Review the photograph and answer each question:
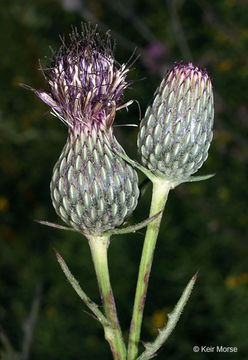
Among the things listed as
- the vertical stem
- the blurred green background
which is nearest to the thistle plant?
the vertical stem

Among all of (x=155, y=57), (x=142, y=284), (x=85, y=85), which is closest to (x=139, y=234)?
(x=155, y=57)

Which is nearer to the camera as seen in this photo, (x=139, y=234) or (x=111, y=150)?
(x=111, y=150)

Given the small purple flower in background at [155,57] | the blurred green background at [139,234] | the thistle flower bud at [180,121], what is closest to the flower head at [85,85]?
the thistle flower bud at [180,121]

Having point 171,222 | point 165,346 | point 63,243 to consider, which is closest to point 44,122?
point 63,243

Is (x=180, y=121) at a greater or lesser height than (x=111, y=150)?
greater

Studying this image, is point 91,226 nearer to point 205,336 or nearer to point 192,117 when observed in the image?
point 192,117

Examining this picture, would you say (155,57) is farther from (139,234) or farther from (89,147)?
(89,147)

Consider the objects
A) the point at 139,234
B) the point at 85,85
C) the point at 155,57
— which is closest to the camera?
the point at 85,85
